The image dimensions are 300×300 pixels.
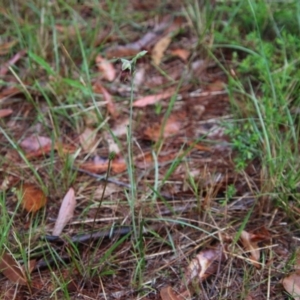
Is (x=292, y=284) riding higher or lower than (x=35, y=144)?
lower

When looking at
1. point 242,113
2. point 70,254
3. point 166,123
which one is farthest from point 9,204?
point 242,113

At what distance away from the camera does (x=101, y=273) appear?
1596mm

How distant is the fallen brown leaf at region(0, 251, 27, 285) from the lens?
1.58 meters

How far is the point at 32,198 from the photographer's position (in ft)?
5.95

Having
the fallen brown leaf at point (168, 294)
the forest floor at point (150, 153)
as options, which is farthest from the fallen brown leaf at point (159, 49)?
the fallen brown leaf at point (168, 294)

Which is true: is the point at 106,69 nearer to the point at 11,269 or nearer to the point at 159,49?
the point at 159,49

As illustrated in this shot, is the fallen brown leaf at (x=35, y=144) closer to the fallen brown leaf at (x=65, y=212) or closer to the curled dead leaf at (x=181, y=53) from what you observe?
the fallen brown leaf at (x=65, y=212)

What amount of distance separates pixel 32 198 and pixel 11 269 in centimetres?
30

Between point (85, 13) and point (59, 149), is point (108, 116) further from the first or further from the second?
point (85, 13)

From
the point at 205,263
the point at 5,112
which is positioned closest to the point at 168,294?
the point at 205,263

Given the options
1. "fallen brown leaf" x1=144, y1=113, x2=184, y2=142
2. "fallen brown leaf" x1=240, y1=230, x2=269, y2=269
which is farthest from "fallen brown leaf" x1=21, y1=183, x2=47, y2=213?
"fallen brown leaf" x1=240, y1=230, x2=269, y2=269

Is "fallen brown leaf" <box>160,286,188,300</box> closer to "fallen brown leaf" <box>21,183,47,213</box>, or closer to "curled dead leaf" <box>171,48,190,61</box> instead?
"fallen brown leaf" <box>21,183,47,213</box>

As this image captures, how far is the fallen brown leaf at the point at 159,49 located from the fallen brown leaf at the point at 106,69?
0.20 m

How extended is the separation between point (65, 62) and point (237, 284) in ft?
4.09
